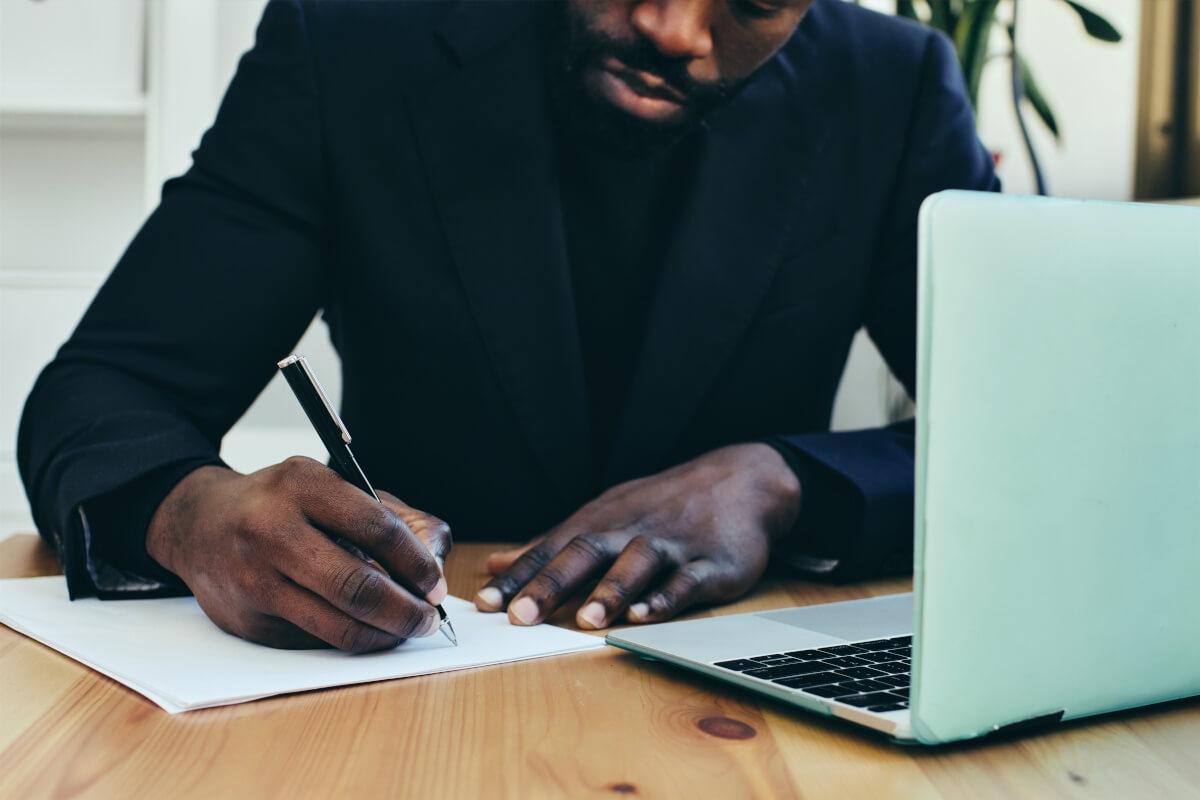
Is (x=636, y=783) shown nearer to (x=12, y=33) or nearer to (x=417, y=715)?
(x=417, y=715)

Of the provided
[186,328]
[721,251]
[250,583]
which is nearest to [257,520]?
[250,583]

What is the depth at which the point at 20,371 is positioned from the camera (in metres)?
2.04

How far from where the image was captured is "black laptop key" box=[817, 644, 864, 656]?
0.60 meters

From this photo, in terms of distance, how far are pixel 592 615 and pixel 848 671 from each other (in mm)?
211

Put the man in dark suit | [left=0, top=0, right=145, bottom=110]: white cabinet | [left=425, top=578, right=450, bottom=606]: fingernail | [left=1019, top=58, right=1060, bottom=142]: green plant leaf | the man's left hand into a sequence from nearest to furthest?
[left=425, top=578, right=450, bottom=606]: fingernail, the man's left hand, the man in dark suit, [left=1019, top=58, right=1060, bottom=142]: green plant leaf, [left=0, top=0, right=145, bottom=110]: white cabinet

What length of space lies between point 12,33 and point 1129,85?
2101 mm

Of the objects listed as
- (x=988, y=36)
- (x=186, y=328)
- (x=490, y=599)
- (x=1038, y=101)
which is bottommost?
(x=490, y=599)

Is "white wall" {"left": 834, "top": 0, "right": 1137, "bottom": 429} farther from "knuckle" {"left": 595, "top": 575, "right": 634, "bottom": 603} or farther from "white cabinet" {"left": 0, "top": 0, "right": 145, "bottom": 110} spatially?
"knuckle" {"left": 595, "top": 575, "right": 634, "bottom": 603}

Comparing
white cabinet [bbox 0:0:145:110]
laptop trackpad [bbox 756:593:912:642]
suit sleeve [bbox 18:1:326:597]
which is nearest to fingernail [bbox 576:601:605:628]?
laptop trackpad [bbox 756:593:912:642]

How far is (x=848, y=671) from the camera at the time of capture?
1.82 feet

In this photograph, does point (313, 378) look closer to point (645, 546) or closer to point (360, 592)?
point (360, 592)

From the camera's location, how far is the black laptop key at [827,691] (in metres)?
0.51

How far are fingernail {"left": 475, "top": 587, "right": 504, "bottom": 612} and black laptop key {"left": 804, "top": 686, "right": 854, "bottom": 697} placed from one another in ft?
0.96

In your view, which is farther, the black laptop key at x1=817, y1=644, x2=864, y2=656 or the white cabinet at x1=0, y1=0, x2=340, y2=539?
the white cabinet at x1=0, y1=0, x2=340, y2=539
